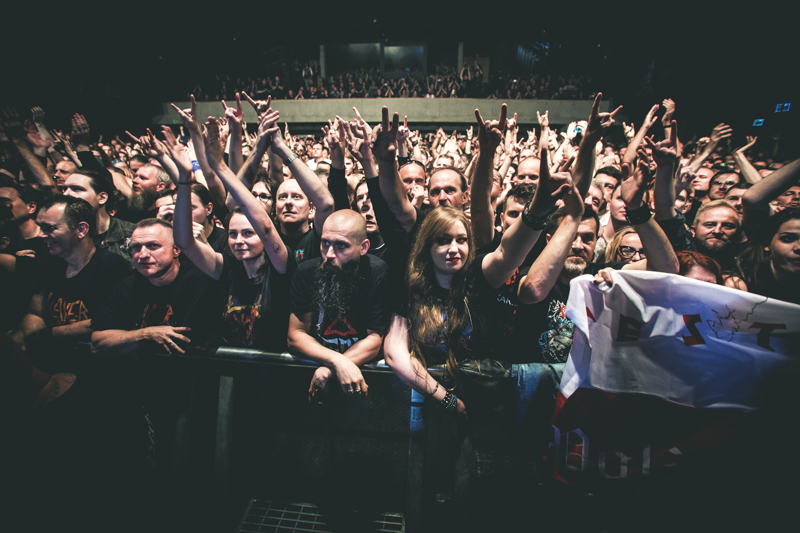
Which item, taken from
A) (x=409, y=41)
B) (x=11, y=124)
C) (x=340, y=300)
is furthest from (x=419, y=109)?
(x=340, y=300)

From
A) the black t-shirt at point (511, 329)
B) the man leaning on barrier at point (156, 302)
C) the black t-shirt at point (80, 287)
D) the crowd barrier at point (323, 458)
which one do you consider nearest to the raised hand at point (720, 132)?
the black t-shirt at point (511, 329)

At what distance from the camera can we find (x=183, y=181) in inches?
97.2

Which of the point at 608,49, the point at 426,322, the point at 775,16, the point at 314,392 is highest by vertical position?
the point at 608,49

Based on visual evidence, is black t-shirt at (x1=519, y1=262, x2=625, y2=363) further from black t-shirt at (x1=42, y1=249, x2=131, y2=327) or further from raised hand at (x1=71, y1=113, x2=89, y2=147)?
raised hand at (x1=71, y1=113, x2=89, y2=147)

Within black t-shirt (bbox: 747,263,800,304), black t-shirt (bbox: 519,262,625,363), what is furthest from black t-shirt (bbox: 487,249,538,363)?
black t-shirt (bbox: 747,263,800,304)

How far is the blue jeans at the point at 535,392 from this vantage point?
1.81 m

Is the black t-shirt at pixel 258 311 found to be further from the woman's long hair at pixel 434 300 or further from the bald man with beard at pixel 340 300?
the woman's long hair at pixel 434 300

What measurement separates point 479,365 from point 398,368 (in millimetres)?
443

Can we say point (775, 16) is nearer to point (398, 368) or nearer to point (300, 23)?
point (398, 368)

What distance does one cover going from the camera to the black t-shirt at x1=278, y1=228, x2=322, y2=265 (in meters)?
2.87

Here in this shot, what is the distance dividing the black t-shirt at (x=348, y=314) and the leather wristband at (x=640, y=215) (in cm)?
153

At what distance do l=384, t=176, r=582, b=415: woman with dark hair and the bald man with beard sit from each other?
0.54 feet

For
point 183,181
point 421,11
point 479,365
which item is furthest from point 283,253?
point 421,11

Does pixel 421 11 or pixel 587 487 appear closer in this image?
pixel 587 487
